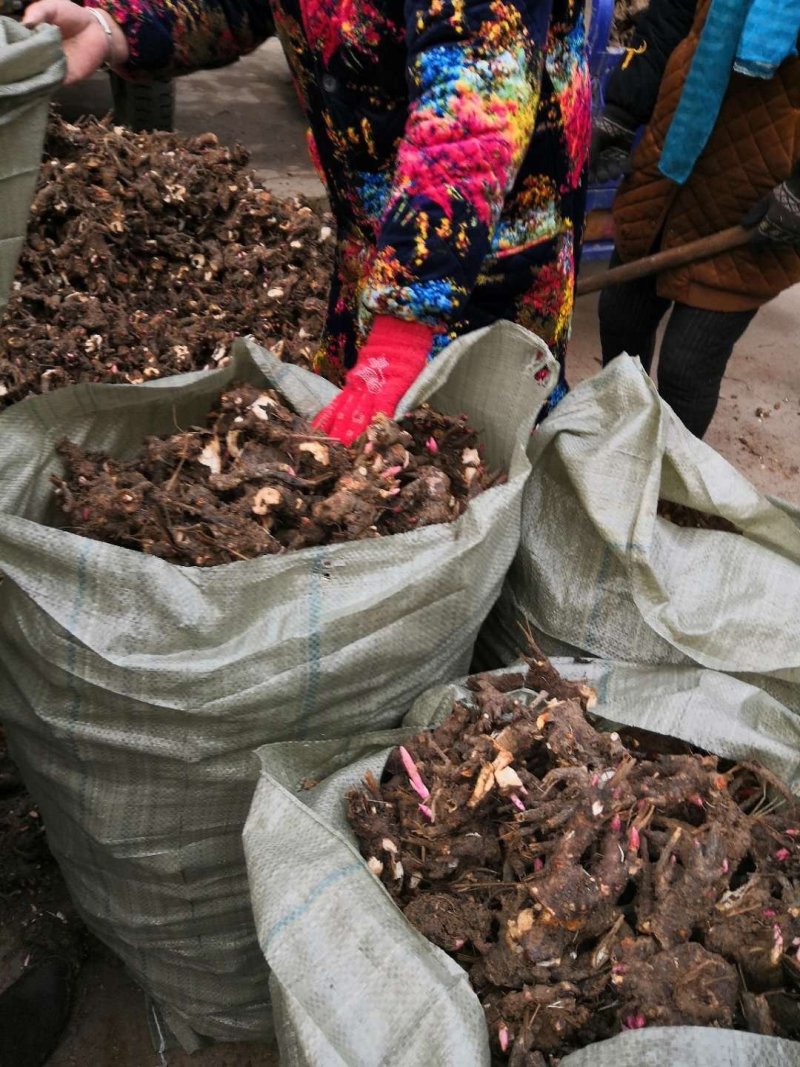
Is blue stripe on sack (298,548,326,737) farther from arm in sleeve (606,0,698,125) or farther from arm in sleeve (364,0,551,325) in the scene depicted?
arm in sleeve (606,0,698,125)

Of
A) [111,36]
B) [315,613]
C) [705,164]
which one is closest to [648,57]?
[705,164]

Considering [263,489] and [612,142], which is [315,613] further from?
[612,142]

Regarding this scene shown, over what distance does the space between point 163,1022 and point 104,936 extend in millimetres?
209

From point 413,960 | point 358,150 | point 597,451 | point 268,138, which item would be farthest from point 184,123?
point 413,960

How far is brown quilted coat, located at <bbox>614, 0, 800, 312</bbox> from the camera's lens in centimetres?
215

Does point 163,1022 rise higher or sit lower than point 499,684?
lower

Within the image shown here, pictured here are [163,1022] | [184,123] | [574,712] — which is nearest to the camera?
[574,712]

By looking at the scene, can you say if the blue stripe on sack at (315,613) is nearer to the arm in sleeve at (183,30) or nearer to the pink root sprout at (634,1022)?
the pink root sprout at (634,1022)

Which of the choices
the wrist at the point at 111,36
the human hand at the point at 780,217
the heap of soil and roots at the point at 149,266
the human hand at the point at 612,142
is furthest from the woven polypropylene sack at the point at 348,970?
the human hand at the point at 612,142

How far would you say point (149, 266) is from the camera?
2.24 m

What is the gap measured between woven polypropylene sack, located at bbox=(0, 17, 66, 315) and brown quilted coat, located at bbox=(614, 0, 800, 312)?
1731mm

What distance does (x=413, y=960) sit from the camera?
0.92m

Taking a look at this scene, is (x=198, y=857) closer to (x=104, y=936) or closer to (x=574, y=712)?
(x=104, y=936)

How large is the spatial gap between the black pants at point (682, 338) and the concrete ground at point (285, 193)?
84cm
